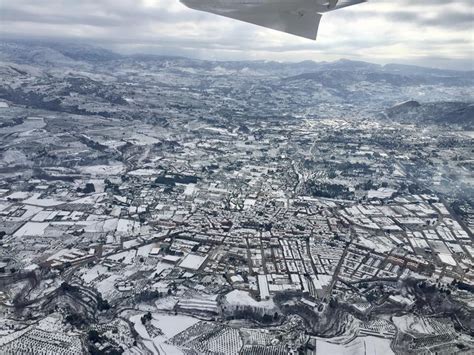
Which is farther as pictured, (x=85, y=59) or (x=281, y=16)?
(x=85, y=59)

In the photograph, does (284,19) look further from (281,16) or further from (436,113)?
(436,113)

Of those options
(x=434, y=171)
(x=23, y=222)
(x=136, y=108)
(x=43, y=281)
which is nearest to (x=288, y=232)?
(x=43, y=281)

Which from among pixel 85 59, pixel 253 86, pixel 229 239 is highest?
pixel 85 59

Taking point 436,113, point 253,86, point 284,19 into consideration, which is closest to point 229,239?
point 284,19

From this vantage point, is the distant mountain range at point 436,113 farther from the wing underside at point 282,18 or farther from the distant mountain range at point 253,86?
the wing underside at point 282,18

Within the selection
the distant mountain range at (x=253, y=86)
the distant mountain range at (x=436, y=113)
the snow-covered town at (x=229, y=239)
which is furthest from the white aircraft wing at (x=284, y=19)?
the distant mountain range at (x=436, y=113)

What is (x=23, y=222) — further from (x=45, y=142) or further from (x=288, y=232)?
(x=45, y=142)

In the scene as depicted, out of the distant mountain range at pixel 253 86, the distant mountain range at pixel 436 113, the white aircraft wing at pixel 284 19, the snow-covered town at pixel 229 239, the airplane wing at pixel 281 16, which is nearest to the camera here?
the airplane wing at pixel 281 16

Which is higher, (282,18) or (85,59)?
(282,18)

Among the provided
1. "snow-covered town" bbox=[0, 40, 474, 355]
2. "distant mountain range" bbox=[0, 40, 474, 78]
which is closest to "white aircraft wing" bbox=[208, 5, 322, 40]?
"snow-covered town" bbox=[0, 40, 474, 355]
